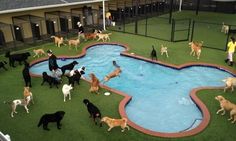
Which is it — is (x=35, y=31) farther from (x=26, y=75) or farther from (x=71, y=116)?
(x=71, y=116)

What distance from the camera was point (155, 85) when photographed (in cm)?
1250

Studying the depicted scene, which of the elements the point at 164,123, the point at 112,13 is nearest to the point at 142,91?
the point at 164,123

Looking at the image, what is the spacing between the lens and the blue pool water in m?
9.66

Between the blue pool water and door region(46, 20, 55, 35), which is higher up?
door region(46, 20, 55, 35)

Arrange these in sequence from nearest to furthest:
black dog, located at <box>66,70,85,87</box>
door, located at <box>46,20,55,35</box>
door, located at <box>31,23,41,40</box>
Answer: black dog, located at <box>66,70,85,87</box> < door, located at <box>31,23,41,40</box> < door, located at <box>46,20,55,35</box>

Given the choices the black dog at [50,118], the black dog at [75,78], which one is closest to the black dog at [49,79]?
the black dog at [75,78]

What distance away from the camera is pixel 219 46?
17188 mm

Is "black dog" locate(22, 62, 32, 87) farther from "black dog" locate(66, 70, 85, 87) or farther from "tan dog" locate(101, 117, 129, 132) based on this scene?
"tan dog" locate(101, 117, 129, 132)

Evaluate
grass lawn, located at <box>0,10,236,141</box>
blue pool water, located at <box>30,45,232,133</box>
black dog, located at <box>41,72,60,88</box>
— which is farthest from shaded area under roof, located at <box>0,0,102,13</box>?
black dog, located at <box>41,72,60,88</box>

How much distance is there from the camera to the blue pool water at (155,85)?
966 cm

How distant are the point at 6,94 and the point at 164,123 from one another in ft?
22.6

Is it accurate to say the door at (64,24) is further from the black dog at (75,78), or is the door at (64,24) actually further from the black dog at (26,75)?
the black dog at (75,78)

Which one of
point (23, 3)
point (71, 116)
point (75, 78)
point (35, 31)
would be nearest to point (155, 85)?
point (75, 78)

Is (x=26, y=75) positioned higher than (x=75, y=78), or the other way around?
(x=26, y=75)
